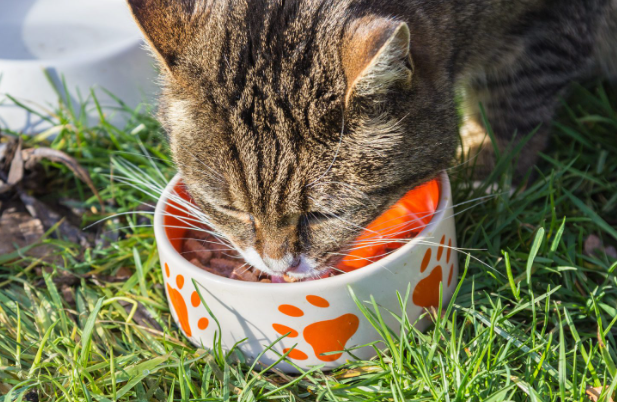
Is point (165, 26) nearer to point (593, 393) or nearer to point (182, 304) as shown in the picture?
point (182, 304)

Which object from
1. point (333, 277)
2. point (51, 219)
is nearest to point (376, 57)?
point (333, 277)

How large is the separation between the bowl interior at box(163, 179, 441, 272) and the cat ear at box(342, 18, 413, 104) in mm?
437

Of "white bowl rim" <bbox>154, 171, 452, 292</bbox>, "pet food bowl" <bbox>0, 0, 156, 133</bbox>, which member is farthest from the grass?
"pet food bowl" <bbox>0, 0, 156, 133</bbox>

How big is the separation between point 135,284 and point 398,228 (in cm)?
93

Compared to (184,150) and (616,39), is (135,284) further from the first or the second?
(616,39)

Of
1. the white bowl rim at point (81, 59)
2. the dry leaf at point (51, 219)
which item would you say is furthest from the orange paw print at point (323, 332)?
the white bowl rim at point (81, 59)

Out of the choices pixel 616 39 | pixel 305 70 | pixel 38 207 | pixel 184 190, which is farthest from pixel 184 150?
pixel 616 39

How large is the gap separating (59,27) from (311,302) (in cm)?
245

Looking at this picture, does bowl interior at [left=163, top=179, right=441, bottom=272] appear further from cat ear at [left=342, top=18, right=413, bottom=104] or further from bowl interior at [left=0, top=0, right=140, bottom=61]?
bowl interior at [left=0, top=0, right=140, bottom=61]

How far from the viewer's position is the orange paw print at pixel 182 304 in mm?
1611

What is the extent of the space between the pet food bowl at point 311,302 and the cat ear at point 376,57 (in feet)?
1.44

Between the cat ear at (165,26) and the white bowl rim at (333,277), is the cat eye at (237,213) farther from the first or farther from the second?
the cat ear at (165,26)

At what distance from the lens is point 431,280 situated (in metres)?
1.66

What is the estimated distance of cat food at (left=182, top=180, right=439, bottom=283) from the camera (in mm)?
1698
